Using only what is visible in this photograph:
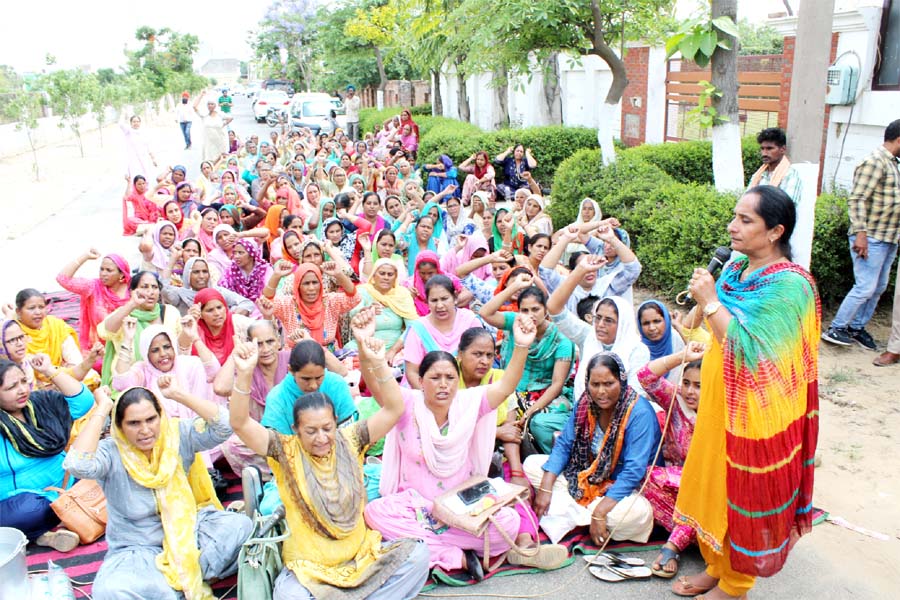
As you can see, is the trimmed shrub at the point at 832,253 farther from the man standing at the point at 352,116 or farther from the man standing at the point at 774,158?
the man standing at the point at 352,116

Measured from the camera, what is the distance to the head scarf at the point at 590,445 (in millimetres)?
3590

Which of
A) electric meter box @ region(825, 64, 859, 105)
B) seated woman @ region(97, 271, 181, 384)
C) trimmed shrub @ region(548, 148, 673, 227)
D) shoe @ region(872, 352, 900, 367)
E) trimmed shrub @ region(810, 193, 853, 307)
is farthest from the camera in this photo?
electric meter box @ region(825, 64, 859, 105)

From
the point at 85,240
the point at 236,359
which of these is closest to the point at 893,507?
the point at 236,359

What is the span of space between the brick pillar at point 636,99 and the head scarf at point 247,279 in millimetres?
9359

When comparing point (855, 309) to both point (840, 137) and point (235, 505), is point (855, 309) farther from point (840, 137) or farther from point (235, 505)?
point (235, 505)

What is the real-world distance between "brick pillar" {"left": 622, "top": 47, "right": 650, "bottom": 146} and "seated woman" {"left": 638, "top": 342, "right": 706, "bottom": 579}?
11163 millimetres

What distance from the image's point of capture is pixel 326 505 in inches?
122

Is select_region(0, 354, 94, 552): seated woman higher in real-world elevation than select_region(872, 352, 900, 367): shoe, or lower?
higher

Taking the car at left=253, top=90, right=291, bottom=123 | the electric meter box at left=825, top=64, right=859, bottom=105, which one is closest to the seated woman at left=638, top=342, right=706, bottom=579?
the electric meter box at left=825, top=64, right=859, bottom=105

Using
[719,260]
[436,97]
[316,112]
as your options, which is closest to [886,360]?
[719,260]

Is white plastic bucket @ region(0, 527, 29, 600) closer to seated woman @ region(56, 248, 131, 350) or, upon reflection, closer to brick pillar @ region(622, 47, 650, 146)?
seated woman @ region(56, 248, 131, 350)

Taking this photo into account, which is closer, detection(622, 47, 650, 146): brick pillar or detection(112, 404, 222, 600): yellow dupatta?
detection(112, 404, 222, 600): yellow dupatta

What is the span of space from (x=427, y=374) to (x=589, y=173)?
19.9 ft

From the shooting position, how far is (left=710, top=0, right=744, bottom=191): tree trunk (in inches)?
274
